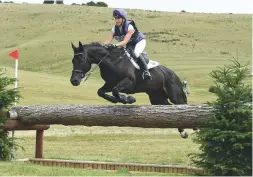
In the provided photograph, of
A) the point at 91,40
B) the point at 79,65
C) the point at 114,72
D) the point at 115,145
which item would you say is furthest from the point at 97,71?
the point at 79,65

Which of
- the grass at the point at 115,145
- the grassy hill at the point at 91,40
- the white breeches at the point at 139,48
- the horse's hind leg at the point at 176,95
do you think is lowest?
the grass at the point at 115,145

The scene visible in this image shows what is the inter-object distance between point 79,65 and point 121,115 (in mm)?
1061

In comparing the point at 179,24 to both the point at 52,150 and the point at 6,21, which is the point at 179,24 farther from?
the point at 52,150

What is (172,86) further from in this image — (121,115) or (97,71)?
(97,71)

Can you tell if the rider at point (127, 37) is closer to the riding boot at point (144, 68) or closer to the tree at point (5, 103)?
the riding boot at point (144, 68)

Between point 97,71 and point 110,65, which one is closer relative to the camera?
point 110,65

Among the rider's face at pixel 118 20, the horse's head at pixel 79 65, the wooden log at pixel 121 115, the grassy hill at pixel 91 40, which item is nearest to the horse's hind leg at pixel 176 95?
the wooden log at pixel 121 115

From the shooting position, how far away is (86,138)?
19.9 meters

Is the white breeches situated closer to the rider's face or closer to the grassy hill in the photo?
the rider's face

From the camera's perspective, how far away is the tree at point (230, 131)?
8664mm

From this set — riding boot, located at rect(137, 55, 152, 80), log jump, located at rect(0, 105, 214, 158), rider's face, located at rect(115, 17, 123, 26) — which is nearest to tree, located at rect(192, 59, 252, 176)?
log jump, located at rect(0, 105, 214, 158)

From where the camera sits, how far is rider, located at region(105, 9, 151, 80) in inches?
428

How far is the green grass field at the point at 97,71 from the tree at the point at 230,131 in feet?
10.6

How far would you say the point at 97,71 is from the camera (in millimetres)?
45969
